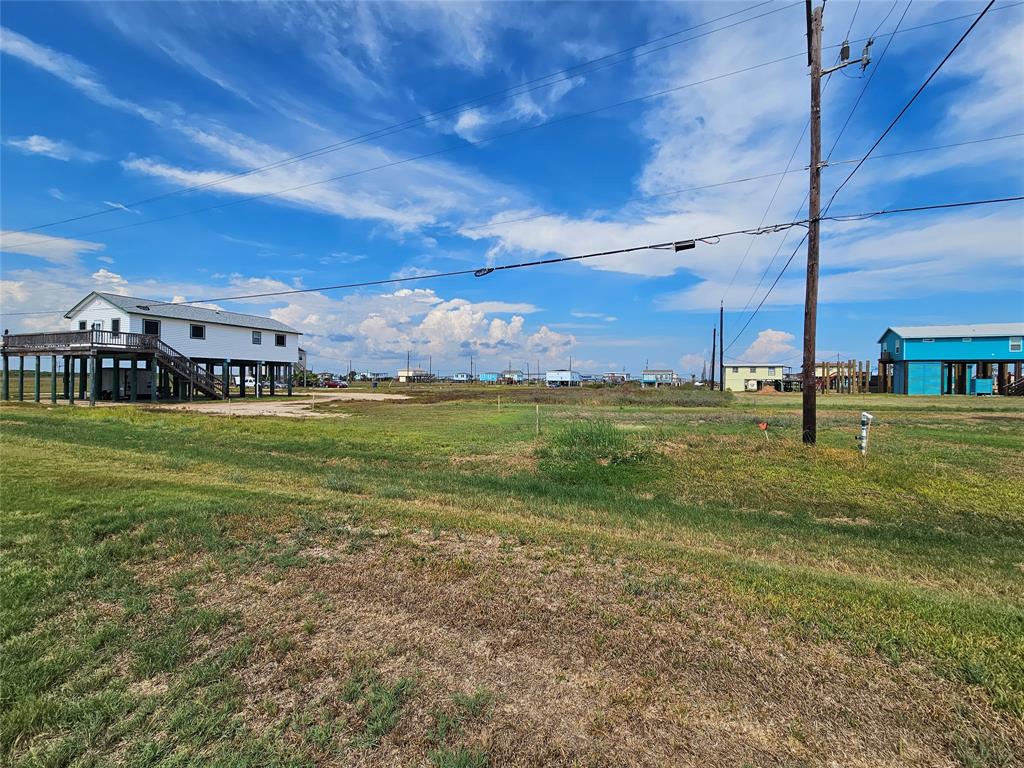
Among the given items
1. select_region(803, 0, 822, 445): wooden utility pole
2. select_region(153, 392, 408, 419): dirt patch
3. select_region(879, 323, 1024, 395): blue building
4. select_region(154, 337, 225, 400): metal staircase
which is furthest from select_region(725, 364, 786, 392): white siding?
select_region(803, 0, 822, 445): wooden utility pole

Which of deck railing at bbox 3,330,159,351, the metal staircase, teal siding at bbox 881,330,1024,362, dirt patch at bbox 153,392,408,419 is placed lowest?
dirt patch at bbox 153,392,408,419

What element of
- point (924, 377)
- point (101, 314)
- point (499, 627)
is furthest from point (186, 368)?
point (924, 377)

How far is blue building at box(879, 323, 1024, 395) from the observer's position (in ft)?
156

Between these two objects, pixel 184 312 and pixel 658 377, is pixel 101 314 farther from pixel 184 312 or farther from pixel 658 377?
pixel 658 377

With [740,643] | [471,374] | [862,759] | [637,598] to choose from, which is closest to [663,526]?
[637,598]

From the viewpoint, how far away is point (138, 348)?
33.5m

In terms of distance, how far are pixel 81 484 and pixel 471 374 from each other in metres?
142

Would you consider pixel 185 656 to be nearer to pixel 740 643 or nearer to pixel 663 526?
pixel 740 643

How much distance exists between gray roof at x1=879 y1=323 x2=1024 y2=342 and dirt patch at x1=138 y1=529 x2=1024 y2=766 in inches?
2348

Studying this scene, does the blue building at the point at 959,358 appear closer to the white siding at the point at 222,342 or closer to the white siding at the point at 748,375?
the white siding at the point at 748,375

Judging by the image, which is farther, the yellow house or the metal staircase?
the yellow house

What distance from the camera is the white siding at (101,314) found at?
3525cm

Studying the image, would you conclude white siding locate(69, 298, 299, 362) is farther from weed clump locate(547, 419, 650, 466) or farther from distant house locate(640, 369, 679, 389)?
distant house locate(640, 369, 679, 389)

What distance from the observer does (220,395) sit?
127 ft
